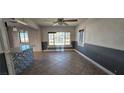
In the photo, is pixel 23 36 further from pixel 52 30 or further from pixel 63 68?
pixel 63 68

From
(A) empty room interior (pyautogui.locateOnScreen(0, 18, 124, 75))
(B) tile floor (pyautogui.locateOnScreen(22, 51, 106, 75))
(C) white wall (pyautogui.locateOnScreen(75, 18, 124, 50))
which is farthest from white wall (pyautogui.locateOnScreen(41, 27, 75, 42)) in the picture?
(B) tile floor (pyautogui.locateOnScreen(22, 51, 106, 75))

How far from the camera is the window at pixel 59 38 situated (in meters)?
8.03

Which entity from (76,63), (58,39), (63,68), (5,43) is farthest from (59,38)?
(5,43)

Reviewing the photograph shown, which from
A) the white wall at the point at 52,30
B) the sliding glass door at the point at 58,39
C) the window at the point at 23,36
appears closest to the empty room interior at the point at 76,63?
the window at the point at 23,36

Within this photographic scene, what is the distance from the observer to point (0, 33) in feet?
4.76

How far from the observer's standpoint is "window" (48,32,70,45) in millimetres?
8031

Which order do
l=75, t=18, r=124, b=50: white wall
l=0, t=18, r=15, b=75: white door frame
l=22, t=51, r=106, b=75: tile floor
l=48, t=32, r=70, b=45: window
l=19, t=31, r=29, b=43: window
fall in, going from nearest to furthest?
l=0, t=18, r=15, b=75: white door frame
l=75, t=18, r=124, b=50: white wall
l=22, t=51, r=106, b=75: tile floor
l=19, t=31, r=29, b=43: window
l=48, t=32, r=70, b=45: window

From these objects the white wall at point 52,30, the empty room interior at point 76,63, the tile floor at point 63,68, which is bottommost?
the tile floor at point 63,68

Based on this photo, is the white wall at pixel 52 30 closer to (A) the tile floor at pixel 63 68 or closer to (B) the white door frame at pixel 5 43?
(A) the tile floor at pixel 63 68

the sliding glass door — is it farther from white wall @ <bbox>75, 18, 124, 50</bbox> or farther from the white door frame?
the white door frame

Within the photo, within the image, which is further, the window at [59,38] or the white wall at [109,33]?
the window at [59,38]
